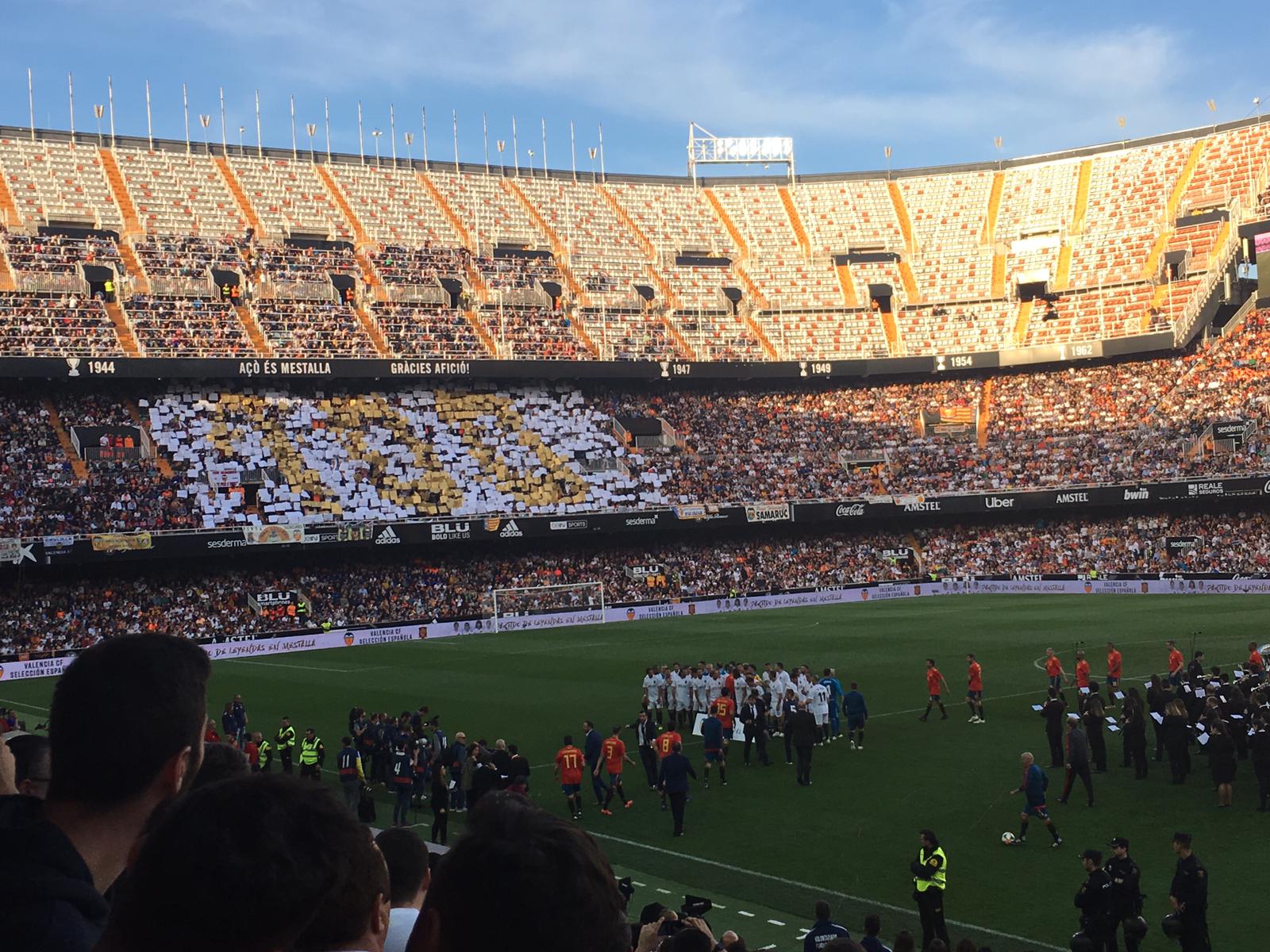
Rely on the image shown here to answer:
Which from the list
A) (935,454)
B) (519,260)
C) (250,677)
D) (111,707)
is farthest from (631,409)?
(111,707)

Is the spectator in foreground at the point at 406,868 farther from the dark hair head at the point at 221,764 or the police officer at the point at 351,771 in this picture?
the police officer at the point at 351,771

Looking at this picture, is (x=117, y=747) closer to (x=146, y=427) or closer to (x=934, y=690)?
(x=934, y=690)

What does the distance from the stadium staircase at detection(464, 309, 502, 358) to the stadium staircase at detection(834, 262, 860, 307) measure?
24471mm

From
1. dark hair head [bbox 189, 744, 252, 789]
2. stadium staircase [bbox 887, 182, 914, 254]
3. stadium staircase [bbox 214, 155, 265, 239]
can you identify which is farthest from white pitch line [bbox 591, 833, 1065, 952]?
stadium staircase [bbox 887, 182, 914, 254]

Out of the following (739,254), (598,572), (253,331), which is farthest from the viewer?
(739,254)

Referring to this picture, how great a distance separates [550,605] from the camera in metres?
60.5

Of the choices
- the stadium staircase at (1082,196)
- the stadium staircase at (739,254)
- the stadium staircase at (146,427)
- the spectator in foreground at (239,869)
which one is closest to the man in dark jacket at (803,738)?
the spectator in foreground at (239,869)

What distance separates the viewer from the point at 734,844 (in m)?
20.0

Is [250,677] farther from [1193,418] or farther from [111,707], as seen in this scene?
[1193,418]

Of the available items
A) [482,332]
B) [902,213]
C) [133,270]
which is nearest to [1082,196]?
[902,213]

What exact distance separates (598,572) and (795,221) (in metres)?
35.4

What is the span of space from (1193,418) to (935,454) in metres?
13.6

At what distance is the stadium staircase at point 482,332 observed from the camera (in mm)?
70375

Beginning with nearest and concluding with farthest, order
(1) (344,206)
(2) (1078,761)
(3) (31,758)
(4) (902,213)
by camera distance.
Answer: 1. (3) (31,758)
2. (2) (1078,761)
3. (1) (344,206)
4. (4) (902,213)
